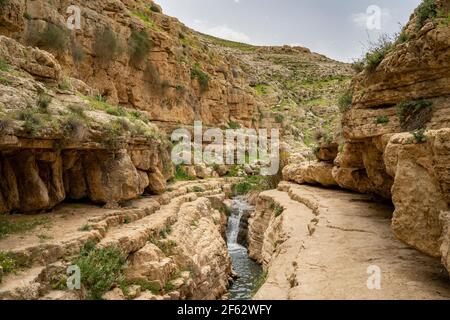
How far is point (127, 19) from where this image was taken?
2919 cm

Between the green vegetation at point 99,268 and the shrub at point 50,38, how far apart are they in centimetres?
1435

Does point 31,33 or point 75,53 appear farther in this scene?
point 75,53

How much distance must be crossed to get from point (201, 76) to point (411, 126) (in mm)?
30259

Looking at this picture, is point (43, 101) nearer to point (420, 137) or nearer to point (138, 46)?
point (420, 137)

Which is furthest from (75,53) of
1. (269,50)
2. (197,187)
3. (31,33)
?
(269,50)

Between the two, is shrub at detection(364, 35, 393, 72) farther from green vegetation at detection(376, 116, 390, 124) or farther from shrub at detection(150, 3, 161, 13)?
shrub at detection(150, 3, 161, 13)

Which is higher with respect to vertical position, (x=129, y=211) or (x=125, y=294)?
(x=129, y=211)

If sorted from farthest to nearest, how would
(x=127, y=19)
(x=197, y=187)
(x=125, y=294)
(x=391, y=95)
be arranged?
(x=127, y=19) → (x=197, y=187) → (x=391, y=95) → (x=125, y=294)

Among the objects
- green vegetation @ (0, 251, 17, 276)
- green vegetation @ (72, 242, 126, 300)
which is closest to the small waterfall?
green vegetation @ (72, 242, 126, 300)

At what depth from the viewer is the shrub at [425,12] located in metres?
9.66
